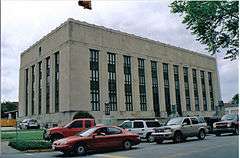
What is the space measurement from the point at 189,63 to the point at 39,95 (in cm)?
3175

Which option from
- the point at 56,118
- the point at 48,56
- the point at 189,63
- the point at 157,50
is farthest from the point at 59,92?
the point at 189,63

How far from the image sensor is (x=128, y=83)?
194ft

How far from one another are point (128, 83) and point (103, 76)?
237 inches

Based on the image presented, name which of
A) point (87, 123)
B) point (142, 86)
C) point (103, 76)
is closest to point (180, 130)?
point (87, 123)

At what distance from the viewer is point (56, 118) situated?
53031mm

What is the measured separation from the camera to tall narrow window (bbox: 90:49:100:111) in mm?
53094

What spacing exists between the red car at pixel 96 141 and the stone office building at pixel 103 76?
25902 millimetres

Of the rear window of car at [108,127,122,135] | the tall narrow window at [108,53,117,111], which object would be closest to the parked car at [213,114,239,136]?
the rear window of car at [108,127,122,135]

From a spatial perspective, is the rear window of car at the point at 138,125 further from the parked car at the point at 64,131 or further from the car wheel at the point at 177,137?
the car wheel at the point at 177,137

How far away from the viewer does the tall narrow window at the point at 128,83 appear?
5803cm

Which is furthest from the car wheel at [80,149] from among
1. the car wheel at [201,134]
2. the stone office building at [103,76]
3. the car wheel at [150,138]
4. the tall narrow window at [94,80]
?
the tall narrow window at [94,80]

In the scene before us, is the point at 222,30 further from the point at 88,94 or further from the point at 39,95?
the point at 39,95

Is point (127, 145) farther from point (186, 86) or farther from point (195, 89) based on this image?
point (195, 89)

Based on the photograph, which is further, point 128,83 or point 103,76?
point 128,83
